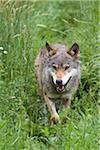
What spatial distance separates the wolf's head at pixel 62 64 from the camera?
848cm

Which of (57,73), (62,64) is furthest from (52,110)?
(62,64)

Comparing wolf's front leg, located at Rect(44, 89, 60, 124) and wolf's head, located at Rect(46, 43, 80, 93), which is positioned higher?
wolf's head, located at Rect(46, 43, 80, 93)

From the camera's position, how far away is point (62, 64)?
341 inches

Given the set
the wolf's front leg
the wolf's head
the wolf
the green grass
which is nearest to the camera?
the green grass

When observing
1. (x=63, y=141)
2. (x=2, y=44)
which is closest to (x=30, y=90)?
(x=2, y=44)

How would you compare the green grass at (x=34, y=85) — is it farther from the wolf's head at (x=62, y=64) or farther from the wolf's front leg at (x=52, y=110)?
the wolf's head at (x=62, y=64)

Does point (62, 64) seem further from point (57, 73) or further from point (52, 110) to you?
point (52, 110)

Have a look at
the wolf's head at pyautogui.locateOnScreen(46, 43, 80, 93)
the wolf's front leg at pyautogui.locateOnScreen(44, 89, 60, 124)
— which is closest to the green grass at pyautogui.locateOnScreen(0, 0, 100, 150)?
the wolf's front leg at pyautogui.locateOnScreen(44, 89, 60, 124)

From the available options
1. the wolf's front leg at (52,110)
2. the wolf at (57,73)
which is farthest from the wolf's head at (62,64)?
the wolf's front leg at (52,110)

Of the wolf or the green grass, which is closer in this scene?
the green grass

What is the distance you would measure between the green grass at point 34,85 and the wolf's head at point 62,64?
0.27 meters

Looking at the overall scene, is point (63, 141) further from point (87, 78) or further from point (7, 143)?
point (87, 78)

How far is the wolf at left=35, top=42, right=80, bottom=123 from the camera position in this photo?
28.3ft

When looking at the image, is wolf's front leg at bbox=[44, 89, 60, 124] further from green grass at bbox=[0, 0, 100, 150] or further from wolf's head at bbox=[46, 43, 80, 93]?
wolf's head at bbox=[46, 43, 80, 93]
